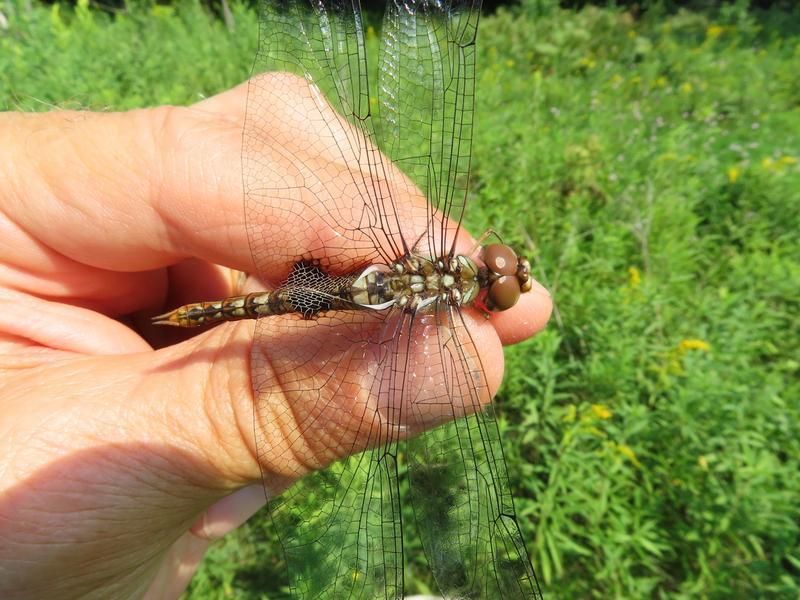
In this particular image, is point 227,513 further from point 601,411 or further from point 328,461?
point 601,411

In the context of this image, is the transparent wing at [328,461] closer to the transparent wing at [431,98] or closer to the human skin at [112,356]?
the human skin at [112,356]

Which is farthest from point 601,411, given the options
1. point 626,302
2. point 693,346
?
point 626,302

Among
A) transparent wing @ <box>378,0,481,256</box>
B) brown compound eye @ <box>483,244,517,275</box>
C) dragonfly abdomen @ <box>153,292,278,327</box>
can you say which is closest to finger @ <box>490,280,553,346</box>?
brown compound eye @ <box>483,244,517,275</box>

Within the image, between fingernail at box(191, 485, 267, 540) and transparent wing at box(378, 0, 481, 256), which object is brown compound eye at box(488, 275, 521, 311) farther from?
fingernail at box(191, 485, 267, 540)

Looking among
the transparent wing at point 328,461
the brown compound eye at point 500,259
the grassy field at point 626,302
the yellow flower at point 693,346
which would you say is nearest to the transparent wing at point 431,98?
the brown compound eye at point 500,259

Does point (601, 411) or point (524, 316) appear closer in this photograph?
point (524, 316)
